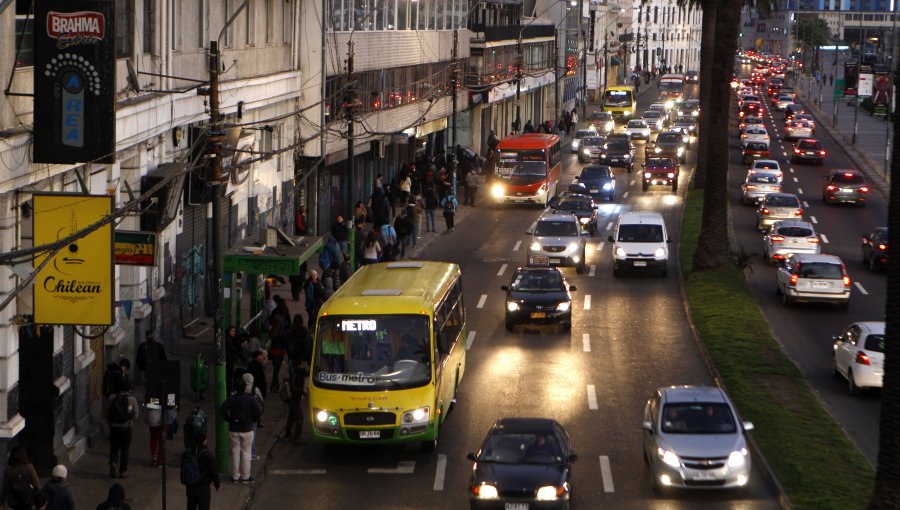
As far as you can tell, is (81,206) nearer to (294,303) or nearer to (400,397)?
(400,397)

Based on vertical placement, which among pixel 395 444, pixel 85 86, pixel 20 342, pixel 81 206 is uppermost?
pixel 85 86

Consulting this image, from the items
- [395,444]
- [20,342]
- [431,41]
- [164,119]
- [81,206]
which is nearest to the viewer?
[81,206]

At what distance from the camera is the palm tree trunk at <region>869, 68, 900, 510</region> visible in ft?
62.6

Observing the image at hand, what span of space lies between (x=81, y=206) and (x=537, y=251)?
29.1m

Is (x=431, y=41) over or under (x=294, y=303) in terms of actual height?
over

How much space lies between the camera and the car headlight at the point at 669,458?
22703 millimetres

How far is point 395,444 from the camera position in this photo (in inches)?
1038

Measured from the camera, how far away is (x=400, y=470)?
24484 millimetres

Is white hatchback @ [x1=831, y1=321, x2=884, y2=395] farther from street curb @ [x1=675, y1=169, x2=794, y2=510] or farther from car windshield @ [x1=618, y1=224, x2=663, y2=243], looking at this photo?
car windshield @ [x1=618, y1=224, x2=663, y2=243]

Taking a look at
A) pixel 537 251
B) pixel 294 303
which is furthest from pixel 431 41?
pixel 294 303

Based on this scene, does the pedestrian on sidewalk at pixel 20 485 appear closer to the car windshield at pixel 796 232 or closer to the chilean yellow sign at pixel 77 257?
the chilean yellow sign at pixel 77 257

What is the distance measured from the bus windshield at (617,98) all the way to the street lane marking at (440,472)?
3625 inches

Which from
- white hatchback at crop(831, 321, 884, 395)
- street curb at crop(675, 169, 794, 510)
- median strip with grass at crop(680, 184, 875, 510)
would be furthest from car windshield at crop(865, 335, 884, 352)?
street curb at crop(675, 169, 794, 510)

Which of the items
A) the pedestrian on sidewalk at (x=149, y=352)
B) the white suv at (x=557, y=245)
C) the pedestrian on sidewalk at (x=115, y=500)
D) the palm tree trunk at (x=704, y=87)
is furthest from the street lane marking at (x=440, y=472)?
the palm tree trunk at (x=704, y=87)
